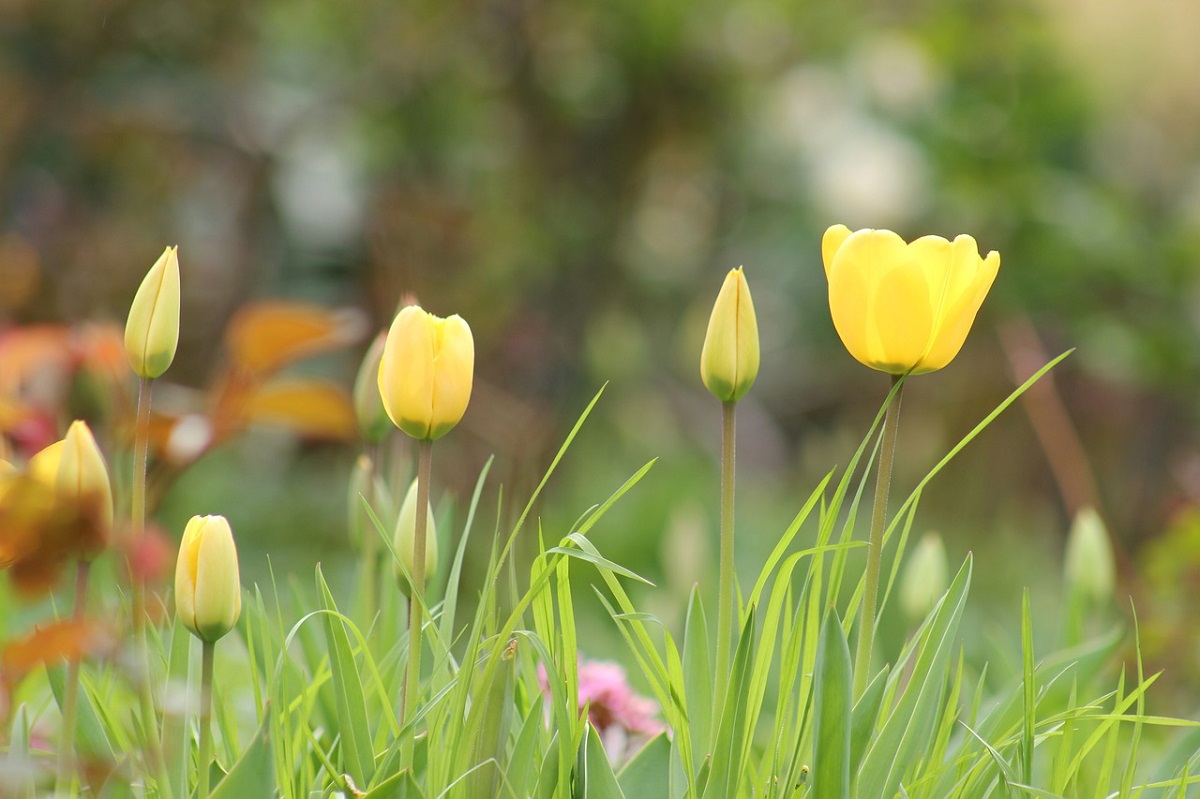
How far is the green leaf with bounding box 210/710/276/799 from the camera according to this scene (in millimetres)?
636

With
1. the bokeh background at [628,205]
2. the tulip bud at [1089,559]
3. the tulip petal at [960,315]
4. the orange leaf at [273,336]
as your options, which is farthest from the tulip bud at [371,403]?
the bokeh background at [628,205]

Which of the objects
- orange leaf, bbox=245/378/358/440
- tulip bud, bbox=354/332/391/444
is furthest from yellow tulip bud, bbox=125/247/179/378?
orange leaf, bbox=245/378/358/440

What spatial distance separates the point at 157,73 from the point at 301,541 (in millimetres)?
1463

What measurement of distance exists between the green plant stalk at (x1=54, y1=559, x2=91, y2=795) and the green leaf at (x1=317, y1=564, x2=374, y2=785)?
0.46 feet

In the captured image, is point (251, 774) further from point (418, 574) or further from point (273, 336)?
point (273, 336)

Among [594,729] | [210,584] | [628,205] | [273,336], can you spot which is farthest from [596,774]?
[628,205]

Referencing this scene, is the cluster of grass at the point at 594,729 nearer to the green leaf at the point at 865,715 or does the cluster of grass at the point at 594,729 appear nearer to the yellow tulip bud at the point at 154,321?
the green leaf at the point at 865,715

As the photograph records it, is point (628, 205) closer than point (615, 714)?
No

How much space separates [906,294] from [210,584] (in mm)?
425

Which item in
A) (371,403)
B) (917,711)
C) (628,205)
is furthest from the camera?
(628,205)

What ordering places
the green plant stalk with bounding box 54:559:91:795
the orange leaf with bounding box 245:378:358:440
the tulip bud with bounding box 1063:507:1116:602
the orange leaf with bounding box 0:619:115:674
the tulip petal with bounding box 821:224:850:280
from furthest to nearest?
the tulip bud with bounding box 1063:507:1116:602 → the orange leaf with bounding box 245:378:358:440 → the tulip petal with bounding box 821:224:850:280 → the green plant stalk with bounding box 54:559:91:795 → the orange leaf with bounding box 0:619:115:674

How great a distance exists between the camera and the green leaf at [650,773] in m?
0.80

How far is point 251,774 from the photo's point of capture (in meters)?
0.64

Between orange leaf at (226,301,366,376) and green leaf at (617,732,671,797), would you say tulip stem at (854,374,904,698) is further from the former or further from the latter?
orange leaf at (226,301,366,376)
